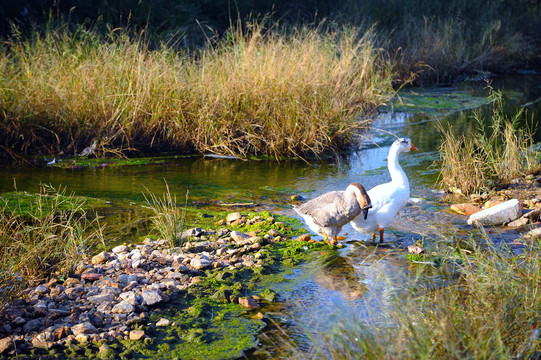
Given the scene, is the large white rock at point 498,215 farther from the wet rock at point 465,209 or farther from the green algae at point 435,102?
the green algae at point 435,102

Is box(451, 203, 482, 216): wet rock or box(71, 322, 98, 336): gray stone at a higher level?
box(451, 203, 482, 216): wet rock

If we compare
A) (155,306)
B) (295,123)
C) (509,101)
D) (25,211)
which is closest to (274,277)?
(155,306)

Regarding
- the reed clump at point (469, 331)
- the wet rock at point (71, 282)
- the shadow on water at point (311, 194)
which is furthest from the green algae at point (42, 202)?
the reed clump at point (469, 331)

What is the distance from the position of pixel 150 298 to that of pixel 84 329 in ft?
1.77

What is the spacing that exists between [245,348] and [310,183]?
13.7 feet

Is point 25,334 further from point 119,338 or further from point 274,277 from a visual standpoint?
point 274,277

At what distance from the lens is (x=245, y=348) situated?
361 cm

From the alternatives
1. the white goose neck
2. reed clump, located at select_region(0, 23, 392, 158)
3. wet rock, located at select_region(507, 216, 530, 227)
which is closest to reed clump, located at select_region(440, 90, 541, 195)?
wet rock, located at select_region(507, 216, 530, 227)

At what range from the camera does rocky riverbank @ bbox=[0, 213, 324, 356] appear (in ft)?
11.9

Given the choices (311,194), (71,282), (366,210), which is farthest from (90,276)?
(311,194)

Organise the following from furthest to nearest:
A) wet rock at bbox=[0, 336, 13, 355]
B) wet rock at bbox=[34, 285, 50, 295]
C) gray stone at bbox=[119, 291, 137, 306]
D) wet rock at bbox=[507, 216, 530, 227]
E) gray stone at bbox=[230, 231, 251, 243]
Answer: wet rock at bbox=[507, 216, 530, 227]
gray stone at bbox=[230, 231, 251, 243]
wet rock at bbox=[34, 285, 50, 295]
gray stone at bbox=[119, 291, 137, 306]
wet rock at bbox=[0, 336, 13, 355]

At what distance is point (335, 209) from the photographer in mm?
5027

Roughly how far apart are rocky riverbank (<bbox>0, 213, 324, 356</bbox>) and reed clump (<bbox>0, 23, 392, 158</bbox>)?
132 inches

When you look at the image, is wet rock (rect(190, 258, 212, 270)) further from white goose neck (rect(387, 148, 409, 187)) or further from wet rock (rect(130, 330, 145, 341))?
white goose neck (rect(387, 148, 409, 187))
